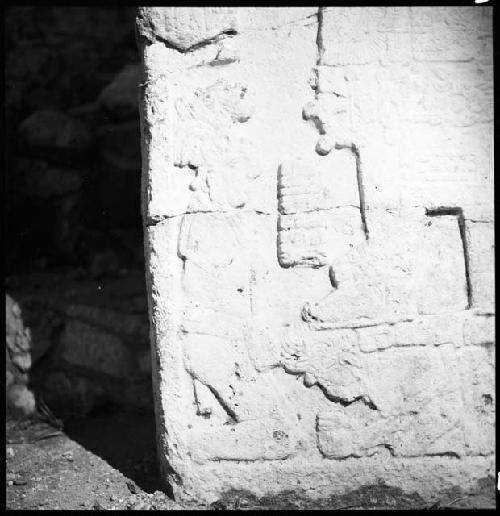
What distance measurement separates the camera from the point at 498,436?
2.17 m

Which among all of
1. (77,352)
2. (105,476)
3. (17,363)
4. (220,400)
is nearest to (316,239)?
(220,400)

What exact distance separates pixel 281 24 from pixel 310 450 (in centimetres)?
165

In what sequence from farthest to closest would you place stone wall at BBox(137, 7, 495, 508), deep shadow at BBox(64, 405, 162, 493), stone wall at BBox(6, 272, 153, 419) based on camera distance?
stone wall at BBox(6, 272, 153, 419)
deep shadow at BBox(64, 405, 162, 493)
stone wall at BBox(137, 7, 495, 508)

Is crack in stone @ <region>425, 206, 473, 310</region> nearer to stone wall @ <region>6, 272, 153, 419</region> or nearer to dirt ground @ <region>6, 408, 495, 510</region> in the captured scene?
dirt ground @ <region>6, 408, 495, 510</region>

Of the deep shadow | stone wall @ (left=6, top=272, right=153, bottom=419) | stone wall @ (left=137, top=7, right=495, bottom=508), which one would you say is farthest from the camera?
stone wall @ (left=6, top=272, right=153, bottom=419)

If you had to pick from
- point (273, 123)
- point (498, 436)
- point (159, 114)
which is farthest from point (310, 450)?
point (159, 114)

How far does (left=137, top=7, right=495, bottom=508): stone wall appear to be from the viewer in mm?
2146

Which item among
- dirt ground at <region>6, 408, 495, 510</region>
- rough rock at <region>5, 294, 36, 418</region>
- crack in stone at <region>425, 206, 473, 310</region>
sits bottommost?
dirt ground at <region>6, 408, 495, 510</region>

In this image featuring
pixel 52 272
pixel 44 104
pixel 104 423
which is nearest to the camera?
pixel 104 423

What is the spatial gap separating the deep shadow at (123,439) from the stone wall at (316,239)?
0.36 m

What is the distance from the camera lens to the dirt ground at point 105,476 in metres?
2.19

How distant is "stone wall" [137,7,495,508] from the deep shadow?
36cm

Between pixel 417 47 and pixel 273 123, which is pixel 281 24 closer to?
pixel 273 123

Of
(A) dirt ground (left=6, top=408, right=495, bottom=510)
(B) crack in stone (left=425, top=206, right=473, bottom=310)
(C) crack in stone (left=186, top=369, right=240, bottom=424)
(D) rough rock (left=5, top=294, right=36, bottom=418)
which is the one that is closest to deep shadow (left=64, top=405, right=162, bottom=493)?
(A) dirt ground (left=6, top=408, right=495, bottom=510)
